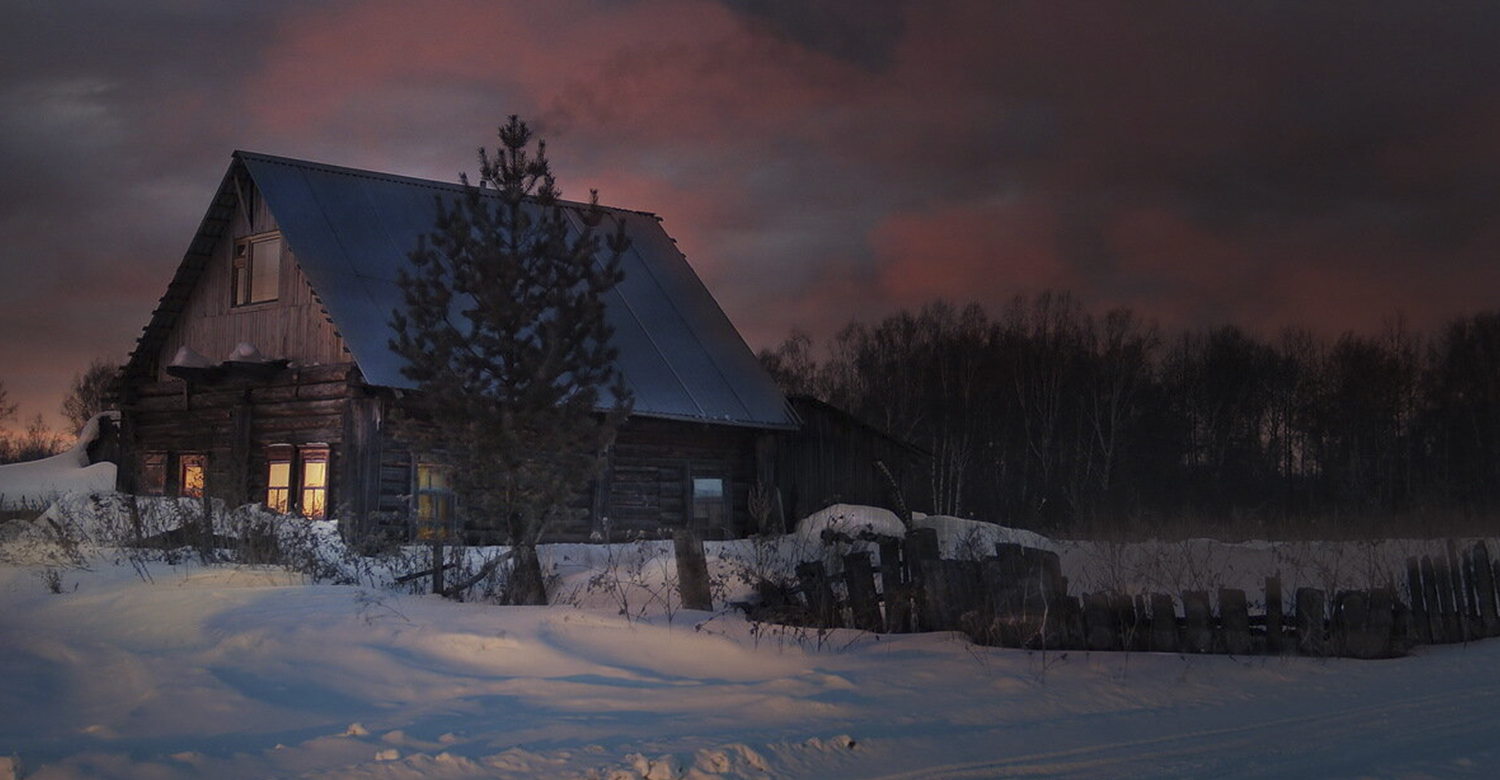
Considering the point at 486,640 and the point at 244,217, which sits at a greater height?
the point at 244,217

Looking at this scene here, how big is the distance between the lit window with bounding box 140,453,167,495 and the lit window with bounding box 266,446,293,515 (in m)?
3.71

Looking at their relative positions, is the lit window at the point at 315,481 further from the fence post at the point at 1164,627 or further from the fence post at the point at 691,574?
the fence post at the point at 1164,627

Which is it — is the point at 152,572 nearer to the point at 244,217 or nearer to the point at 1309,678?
the point at 1309,678

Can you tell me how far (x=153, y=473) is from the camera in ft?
83.3

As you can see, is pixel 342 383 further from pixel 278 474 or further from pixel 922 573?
pixel 922 573

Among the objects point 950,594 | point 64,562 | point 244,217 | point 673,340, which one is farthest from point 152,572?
point 673,340

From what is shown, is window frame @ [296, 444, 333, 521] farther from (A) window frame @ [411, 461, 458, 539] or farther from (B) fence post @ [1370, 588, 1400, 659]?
(B) fence post @ [1370, 588, 1400, 659]

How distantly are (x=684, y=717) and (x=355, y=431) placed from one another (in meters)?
15.5

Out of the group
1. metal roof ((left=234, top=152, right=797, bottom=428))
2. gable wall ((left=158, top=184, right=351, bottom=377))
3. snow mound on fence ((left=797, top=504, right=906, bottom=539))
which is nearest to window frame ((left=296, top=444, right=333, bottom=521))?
gable wall ((left=158, top=184, right=351, bottom=377))

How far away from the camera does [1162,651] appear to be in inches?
400

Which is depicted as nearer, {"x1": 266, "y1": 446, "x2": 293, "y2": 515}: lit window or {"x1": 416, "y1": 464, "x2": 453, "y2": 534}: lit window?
{"x1": 416, "y1": 464, "x2": 453, "y2": 534}: lit window

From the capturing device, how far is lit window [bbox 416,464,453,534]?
2183 centimetres

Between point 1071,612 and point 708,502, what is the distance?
17296 millimetres

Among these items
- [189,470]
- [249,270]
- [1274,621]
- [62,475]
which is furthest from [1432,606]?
[62,475]
